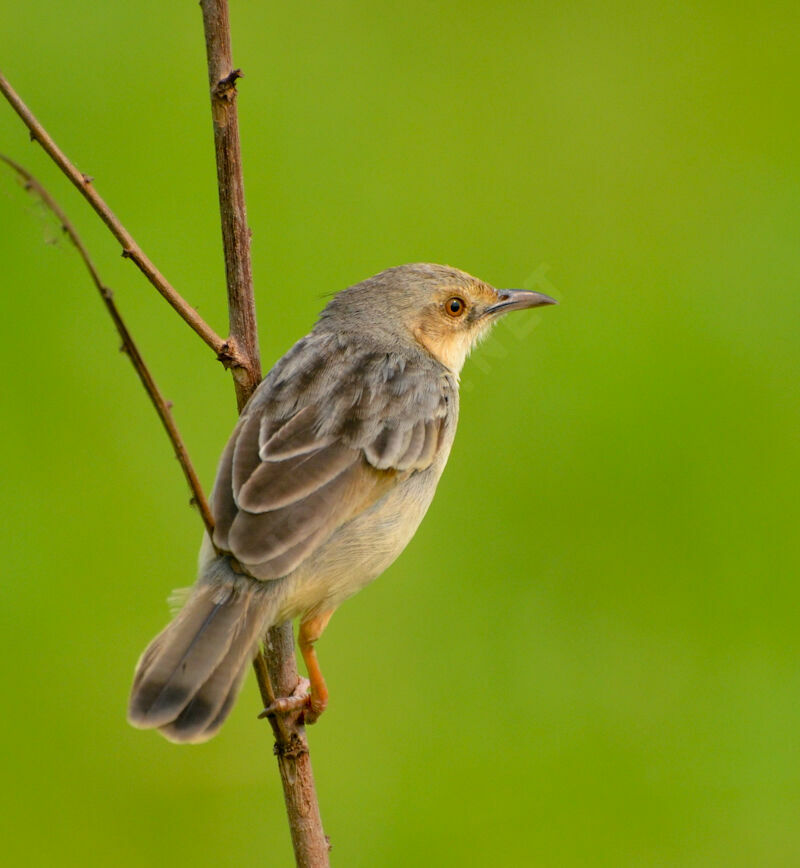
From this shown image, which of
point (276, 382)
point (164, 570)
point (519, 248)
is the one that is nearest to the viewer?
point (276, 382)

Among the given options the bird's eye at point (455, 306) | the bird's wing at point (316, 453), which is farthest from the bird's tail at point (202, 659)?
the bird's eye at point (455, 306)

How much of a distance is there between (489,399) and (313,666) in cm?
329

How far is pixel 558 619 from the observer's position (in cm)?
661

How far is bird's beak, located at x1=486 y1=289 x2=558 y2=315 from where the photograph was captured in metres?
5.38

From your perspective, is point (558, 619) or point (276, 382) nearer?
point (276, 382)

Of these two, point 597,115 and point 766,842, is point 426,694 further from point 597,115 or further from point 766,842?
point 597,115

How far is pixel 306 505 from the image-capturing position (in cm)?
390

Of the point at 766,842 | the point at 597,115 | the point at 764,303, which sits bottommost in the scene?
the point at 766,842

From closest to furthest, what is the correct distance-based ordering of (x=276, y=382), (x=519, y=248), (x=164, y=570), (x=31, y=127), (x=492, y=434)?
(x=31, y=127), (x=276, y=382), (x=164, y=570), (x=492, y=434), (x=519, y=248)

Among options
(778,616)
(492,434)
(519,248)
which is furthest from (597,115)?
(778,616)

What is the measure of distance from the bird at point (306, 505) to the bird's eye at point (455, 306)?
1.03ft

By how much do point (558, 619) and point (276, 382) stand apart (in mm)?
2858

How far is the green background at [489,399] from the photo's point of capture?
6.17 m

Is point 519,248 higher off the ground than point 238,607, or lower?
higher
